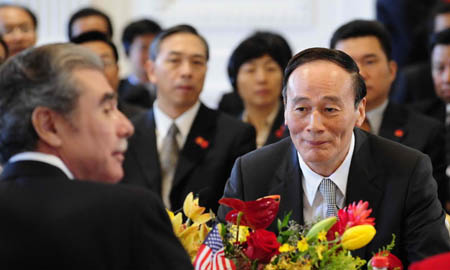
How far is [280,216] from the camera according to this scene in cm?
244

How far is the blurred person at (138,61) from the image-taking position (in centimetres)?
493

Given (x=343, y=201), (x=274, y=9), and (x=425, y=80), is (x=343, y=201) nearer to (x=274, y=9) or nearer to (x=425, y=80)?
(x=425, y=80)

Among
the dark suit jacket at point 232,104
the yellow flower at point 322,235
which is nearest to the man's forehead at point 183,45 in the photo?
the dark suit jacket at point 232,104

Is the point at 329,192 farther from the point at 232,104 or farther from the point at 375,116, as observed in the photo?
the point at 232,104

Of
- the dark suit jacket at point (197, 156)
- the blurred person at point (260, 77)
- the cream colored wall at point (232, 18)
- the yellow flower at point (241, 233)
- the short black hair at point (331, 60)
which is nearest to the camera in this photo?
the yellow flower at point (241, 233)

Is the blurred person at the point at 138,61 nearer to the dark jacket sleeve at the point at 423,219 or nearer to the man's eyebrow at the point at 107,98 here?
the dark jacket sleeve at the point at 423,219

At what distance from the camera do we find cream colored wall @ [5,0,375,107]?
6047 mm

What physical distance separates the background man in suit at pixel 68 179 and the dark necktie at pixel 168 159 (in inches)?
66.7

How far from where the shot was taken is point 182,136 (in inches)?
143

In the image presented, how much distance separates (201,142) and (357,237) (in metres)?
1.83

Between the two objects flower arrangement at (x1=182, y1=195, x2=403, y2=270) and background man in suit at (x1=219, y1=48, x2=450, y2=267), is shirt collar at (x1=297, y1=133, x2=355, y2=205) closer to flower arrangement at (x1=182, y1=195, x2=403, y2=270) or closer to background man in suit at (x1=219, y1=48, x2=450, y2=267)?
background man in suit at (x1=219, y1=48, x2=450, y2=267)

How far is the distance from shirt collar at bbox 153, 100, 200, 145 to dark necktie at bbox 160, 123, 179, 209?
0.9 inches

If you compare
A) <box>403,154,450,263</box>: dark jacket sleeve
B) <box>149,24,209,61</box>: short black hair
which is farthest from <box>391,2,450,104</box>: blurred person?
<box>403,154,450,263</box>: dark jacket sleeve

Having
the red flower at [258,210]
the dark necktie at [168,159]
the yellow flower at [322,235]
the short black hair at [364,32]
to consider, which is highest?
the short black hair at [364,32]
